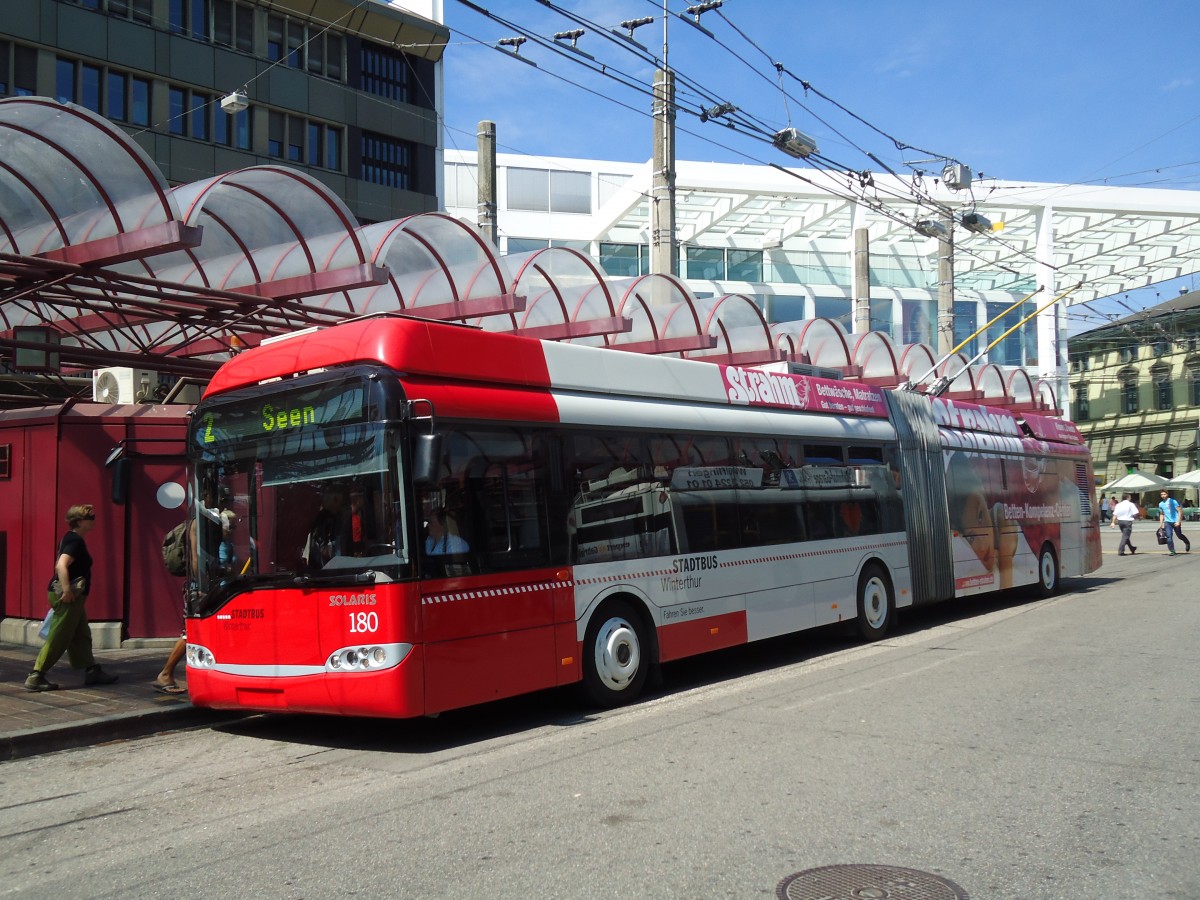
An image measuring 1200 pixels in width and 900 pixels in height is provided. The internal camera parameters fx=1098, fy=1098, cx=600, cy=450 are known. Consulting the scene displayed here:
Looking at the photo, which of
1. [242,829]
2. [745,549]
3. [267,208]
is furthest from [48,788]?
[267,208]

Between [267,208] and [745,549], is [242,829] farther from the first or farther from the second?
[267,208]

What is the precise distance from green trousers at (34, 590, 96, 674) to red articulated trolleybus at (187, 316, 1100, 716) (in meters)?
1.78

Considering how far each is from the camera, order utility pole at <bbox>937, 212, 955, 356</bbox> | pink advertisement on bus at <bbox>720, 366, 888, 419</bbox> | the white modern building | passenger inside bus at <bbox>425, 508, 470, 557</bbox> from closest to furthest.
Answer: passenger inside bus at <bbox>425, 508, 470, 557</bbox>
pink advertisement on bus at <bbox>720, 366, 888, 419</bbox>
utility pole at <bbox>937, 212, 955, 356</bbox>
the white modern building

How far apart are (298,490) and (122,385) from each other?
7362 mm

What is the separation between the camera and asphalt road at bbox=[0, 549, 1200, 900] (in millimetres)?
4895

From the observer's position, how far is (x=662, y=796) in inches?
245

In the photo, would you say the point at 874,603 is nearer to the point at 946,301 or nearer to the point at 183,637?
the point at 183,637

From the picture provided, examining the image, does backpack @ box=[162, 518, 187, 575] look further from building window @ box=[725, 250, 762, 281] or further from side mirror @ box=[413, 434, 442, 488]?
building window @ box=[725, 250, 762, 281]

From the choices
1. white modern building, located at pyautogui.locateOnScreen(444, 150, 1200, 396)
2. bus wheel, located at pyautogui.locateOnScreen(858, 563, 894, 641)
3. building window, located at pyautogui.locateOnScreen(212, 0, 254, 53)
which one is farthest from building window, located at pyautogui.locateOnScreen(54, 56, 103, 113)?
white modern building, located at pyautogui.locateOnScreen(444, 150, 1200, 396)

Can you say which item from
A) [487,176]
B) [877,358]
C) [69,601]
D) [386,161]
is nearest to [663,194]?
[487,176]

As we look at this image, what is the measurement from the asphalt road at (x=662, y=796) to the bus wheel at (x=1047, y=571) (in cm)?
870

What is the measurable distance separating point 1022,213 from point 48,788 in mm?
47388

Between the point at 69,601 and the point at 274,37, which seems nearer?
the point at 69,601

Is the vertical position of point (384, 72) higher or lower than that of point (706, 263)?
higher
